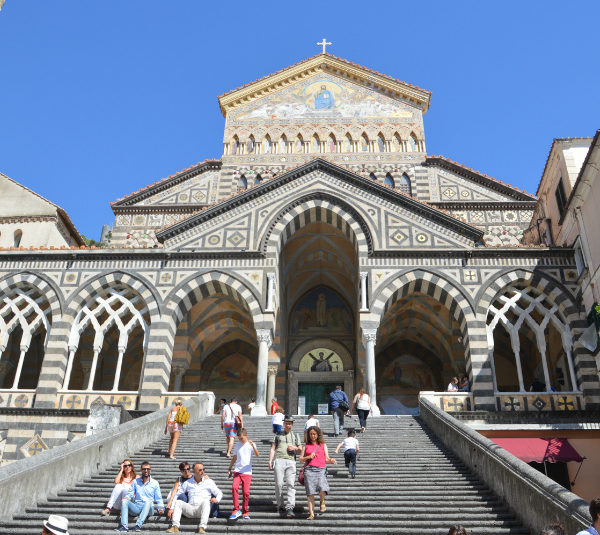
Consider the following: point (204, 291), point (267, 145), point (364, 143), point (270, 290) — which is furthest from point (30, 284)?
point (364, 143)

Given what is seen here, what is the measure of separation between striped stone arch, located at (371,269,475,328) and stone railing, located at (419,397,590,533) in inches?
331

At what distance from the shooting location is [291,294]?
28141mm

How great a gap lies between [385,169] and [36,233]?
18319 mm

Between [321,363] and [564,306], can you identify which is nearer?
[564,306]

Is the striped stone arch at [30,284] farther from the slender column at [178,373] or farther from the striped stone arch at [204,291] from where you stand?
the slender column at [178,373]

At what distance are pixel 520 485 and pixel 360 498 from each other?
2864 mm

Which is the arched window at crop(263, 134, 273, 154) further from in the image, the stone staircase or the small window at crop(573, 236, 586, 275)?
the stone staircase

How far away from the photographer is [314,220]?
24.8 meters

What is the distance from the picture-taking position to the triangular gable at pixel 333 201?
23.2m

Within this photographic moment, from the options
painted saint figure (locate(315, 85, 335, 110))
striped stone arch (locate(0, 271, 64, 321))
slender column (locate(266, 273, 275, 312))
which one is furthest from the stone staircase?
painted saint figure (locate(315, 85, 335, 110))

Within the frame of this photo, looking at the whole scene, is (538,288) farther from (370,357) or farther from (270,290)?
(270,290)

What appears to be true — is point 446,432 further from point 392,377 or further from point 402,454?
point 392,377

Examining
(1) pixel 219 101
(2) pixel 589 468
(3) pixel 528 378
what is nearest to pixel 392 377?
(3) pixel 528 378

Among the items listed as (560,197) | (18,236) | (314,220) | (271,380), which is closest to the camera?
(271,380)
